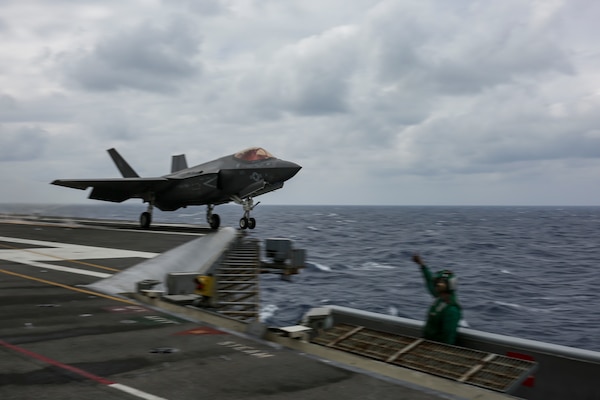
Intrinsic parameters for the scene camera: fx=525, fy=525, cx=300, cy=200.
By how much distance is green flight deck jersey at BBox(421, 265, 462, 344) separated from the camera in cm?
838

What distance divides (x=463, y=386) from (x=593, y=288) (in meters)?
34.2

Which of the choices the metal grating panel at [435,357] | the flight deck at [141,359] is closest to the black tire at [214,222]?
the flight deck at [141,359]

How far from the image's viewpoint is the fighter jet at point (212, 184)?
30.6 m

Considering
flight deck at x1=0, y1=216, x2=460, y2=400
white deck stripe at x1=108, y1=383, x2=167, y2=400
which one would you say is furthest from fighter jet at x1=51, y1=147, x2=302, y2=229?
white deck stripe at x1=108, y1=383, x2=167, y2=400

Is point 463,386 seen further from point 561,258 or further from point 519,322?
point 561,258

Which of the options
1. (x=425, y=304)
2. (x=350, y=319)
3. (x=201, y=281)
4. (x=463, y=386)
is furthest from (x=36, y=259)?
(x=425, y=304)

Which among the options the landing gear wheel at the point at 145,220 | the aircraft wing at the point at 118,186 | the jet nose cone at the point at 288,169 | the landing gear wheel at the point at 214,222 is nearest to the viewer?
the jet nose cone at the point at 288,169

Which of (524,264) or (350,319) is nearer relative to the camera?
(350,319)

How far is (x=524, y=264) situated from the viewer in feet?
164

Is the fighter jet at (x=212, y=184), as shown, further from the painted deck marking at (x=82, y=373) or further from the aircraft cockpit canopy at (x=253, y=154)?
the painted deck marking at (x=82, y=373)

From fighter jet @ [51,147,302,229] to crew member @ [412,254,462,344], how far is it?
2223 centimetres

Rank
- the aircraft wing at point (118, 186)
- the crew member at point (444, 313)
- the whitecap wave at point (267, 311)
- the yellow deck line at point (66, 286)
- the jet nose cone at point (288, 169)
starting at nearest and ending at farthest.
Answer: the crew member at point (444, 313) → the yellow deck line at point (66, 286) → the whitecap wave at point (267, 311) → the jet nose cone at point (288, 169) → the aircraft wing at point (118, 186)

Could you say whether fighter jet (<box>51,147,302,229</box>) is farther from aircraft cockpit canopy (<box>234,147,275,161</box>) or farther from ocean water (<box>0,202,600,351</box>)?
ocean water (<box>0,202,600,351</box>)

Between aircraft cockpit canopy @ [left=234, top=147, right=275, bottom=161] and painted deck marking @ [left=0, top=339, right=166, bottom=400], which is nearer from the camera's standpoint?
painted deck marking @ [left=0, top=339, right=166, bottom=400]
